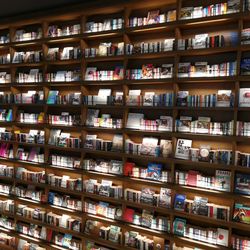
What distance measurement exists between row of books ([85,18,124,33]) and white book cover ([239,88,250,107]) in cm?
176

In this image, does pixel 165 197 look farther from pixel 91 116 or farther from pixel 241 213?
pixel 91 116

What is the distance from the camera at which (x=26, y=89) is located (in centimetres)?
499

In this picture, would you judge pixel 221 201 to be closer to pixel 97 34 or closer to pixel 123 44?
pixel 123 44

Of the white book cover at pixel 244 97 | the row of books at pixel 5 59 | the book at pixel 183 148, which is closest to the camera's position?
the white book cover at pixel 244 97

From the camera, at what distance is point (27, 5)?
4.29 metres

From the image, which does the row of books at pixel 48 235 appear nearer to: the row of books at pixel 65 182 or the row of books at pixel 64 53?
the row of books at pixel 65 182

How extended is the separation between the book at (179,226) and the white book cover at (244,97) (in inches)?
60.3

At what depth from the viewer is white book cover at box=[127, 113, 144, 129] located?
12.6 ft

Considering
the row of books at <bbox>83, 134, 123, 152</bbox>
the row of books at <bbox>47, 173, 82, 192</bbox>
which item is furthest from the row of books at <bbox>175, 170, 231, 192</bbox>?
the row of books at <bbox>47, 173, 82, 192</bbox>

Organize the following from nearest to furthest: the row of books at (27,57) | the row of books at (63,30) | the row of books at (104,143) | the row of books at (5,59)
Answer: the row of books at (104,143)
the row of books at (63,30)
the row of books at (27,57)
the row of books at (5,59)

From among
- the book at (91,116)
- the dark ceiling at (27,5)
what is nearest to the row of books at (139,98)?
the book at (91,116)

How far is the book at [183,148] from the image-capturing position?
3.51m

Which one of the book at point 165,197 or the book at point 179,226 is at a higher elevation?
the book at point 165,197

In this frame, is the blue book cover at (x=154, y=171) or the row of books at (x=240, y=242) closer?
the row of books at (x=240, y=242)
